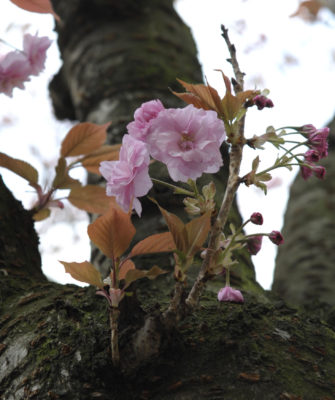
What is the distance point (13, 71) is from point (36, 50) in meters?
0.08

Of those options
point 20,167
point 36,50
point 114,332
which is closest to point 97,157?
point 20,167

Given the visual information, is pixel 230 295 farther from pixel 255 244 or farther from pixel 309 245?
pixel 309 245

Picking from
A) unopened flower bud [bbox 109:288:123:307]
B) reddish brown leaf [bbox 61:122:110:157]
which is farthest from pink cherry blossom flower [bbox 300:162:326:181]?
reddish brown leaf [bbox 61:122:110:157]

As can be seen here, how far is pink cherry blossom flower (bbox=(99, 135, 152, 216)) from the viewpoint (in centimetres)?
56

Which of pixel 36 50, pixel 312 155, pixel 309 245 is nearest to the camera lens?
pixel 312 155

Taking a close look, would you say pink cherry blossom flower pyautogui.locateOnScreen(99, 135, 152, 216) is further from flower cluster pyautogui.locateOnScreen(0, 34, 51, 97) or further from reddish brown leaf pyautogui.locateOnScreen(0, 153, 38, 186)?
flower cluster pyautogui.locateOnScreen(0, 34, 51, 97)

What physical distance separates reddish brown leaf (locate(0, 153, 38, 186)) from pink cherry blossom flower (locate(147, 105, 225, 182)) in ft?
1.28

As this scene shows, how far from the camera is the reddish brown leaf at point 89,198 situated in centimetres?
91

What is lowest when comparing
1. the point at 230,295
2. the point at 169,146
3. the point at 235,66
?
the point at 230,295

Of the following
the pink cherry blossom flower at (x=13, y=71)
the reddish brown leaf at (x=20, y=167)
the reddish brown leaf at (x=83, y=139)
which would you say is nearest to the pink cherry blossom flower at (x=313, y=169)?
the reddish brown leaf at (x=83, y=139)

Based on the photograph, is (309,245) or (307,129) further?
(309,245)

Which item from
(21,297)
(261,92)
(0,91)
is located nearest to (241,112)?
(261,92)

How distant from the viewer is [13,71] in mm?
942

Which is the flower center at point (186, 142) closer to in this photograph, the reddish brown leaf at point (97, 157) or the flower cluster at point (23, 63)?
the reddish brown leaf at point (97, 157)
